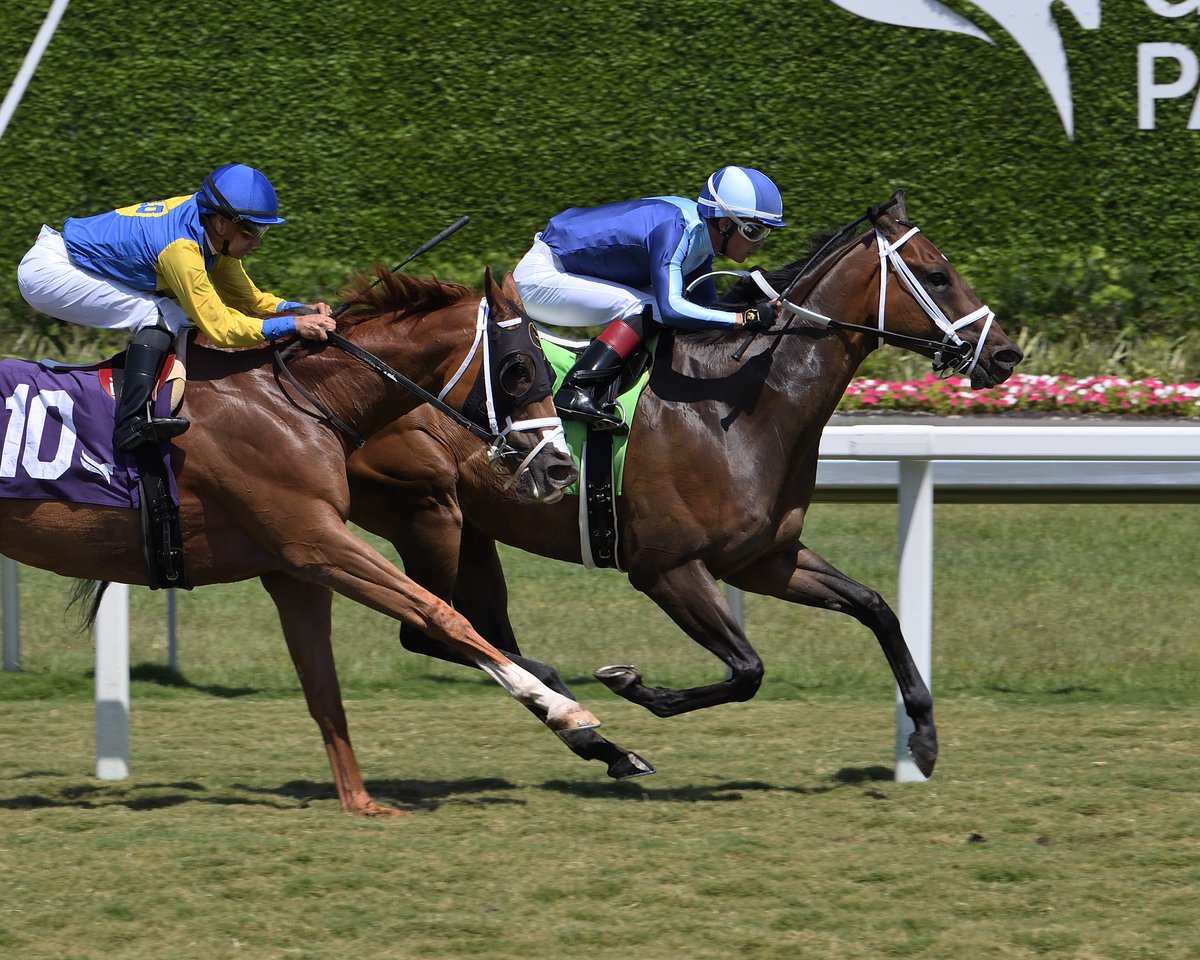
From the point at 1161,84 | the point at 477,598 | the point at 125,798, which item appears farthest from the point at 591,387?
the point at 1161,84

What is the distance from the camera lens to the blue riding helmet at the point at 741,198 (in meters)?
5.32

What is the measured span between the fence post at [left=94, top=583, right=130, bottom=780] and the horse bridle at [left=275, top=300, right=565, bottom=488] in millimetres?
938

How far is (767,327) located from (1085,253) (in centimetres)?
748

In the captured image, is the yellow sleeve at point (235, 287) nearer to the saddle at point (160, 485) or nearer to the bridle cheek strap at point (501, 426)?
the saddle at point (160, 485)

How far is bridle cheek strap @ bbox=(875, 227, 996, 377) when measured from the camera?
5.31 metres

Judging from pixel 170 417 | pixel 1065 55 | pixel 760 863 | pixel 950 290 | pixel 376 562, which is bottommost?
pixel 760 863

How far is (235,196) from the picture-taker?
4789mm

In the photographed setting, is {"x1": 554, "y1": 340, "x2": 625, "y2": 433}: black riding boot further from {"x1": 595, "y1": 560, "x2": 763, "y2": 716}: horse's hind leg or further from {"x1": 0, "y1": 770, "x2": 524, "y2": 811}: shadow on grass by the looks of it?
{"x1": 0, "y1": 770, "x2": 524, "y2": 811}: shadow on grass

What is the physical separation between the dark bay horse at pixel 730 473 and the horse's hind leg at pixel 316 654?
0.55m

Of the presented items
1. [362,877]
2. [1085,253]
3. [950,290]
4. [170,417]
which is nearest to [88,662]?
[170,417]

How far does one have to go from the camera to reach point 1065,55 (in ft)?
39.3

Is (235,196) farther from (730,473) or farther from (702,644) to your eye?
(702,644)

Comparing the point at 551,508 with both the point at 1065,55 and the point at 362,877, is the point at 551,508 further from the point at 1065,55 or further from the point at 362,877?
the point at 1065,55

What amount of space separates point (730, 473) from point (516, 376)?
794 mm
